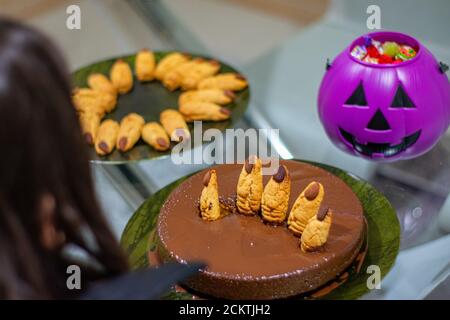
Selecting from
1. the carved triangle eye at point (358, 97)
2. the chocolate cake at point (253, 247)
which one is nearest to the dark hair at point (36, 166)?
the chocolate cake at point (253, 247)

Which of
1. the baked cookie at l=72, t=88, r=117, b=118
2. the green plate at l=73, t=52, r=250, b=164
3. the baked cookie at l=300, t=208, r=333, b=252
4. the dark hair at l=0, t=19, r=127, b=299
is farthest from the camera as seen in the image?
the baked cookie at l=72, t=88, r=117, b=118

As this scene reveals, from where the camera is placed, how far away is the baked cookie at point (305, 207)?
0.87m

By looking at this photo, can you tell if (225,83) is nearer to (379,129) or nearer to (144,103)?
(144,103)

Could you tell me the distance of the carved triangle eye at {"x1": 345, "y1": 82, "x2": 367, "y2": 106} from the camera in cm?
104

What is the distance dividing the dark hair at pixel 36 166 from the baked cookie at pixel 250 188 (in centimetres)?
35

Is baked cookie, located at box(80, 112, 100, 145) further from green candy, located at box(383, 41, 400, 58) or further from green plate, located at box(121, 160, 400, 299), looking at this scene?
green candy, located at box(383, 41, 400, 58)

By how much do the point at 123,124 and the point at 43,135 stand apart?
2.42 ft

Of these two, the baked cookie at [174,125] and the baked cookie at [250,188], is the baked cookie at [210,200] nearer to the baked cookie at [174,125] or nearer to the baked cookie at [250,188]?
the baked cookie at [250,188]

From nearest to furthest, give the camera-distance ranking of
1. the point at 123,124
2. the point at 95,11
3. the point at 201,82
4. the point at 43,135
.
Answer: the point at 43,135 < the point at 123,124 < the point at 201,82 < the point at 95,11

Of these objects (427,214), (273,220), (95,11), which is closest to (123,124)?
(273,220)

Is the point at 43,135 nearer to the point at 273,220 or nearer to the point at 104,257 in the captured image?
the point at 104,257

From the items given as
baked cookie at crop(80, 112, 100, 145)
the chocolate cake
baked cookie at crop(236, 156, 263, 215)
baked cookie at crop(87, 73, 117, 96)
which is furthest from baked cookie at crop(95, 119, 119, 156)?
baked cookie at crop(236, 156, 263, 215)

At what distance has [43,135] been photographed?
20.7 inches

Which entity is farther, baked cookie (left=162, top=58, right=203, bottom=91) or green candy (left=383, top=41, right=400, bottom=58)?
baked cookie (left=162, top=58, right=203, bottom=91)
